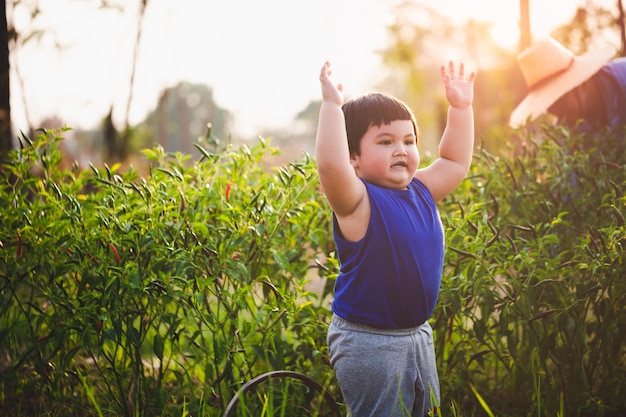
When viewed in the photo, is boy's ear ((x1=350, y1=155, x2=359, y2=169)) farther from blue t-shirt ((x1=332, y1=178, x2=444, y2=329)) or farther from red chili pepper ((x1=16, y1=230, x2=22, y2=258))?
red chili pepper ((x1=16, y1=230, x2=22, y2=258))

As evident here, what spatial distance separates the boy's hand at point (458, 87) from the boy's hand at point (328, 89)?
1.67 ft

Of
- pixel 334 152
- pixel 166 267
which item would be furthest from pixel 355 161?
pixel 166 267

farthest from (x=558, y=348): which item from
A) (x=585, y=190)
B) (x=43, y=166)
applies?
(x=43, y=166)

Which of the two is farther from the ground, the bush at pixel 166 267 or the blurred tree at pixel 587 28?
the blurred tree at pixel 587 28

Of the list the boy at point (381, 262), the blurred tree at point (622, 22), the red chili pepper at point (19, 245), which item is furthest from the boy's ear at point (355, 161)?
the blurred tree at point (622, 22)

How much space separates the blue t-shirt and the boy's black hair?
167 mm

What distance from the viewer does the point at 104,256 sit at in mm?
2500

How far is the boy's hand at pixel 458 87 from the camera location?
2.21 m

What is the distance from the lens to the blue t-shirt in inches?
75.4

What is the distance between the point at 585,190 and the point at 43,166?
242cm

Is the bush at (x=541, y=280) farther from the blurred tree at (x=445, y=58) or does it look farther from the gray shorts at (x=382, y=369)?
the blurred tree at (x=445, y=58)

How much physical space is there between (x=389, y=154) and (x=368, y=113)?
14 cm

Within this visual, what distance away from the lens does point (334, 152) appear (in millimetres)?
1797

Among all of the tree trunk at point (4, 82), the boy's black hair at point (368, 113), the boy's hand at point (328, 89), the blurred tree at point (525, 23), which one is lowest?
the boy's black hair at point (368, 113)
